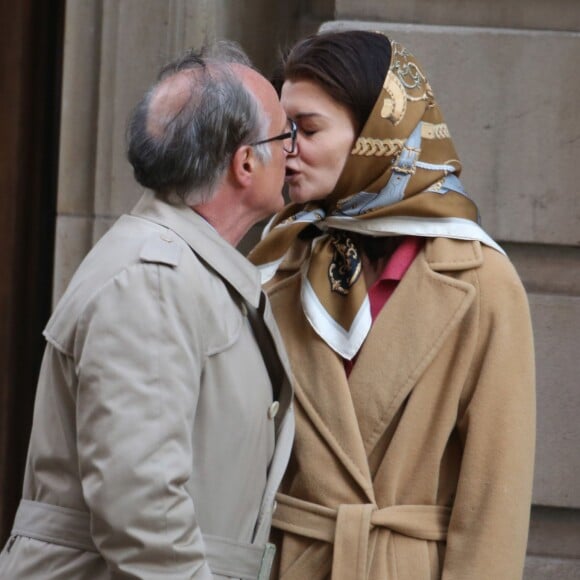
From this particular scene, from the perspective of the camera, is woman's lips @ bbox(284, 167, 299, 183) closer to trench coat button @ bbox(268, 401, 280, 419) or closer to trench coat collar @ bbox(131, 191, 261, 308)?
trench coat collar @ bbox(131, 191, 261, 308)

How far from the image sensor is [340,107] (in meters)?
2.68

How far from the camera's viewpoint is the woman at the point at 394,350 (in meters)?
2.52

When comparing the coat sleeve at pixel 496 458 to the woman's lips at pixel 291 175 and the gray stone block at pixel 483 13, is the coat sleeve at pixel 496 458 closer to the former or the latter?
the woman's lips at pixel 291 175

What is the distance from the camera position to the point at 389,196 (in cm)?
267

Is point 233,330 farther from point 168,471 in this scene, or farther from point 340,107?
point 340,107

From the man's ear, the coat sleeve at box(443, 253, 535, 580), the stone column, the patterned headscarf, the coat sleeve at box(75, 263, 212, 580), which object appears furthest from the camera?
the stone column

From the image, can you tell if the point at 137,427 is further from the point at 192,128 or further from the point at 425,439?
the point at 425,439

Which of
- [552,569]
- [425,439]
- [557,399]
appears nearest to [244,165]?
[425,439]

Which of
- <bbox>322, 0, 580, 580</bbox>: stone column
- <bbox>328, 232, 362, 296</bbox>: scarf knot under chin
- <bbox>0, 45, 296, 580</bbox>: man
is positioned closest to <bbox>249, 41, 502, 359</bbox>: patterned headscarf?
<bbox>328, 232, 362, 296</bbox>: scarf knot under chin

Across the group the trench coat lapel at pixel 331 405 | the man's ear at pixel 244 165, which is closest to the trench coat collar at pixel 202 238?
the man's ear at pixel 244 165

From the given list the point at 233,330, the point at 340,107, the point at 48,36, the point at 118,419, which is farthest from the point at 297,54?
the point at 48,36

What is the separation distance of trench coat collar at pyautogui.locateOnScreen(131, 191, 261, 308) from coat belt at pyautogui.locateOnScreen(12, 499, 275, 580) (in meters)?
0.47

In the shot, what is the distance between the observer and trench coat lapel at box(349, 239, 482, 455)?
8.48 ft

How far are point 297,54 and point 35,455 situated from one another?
41.7 inches
